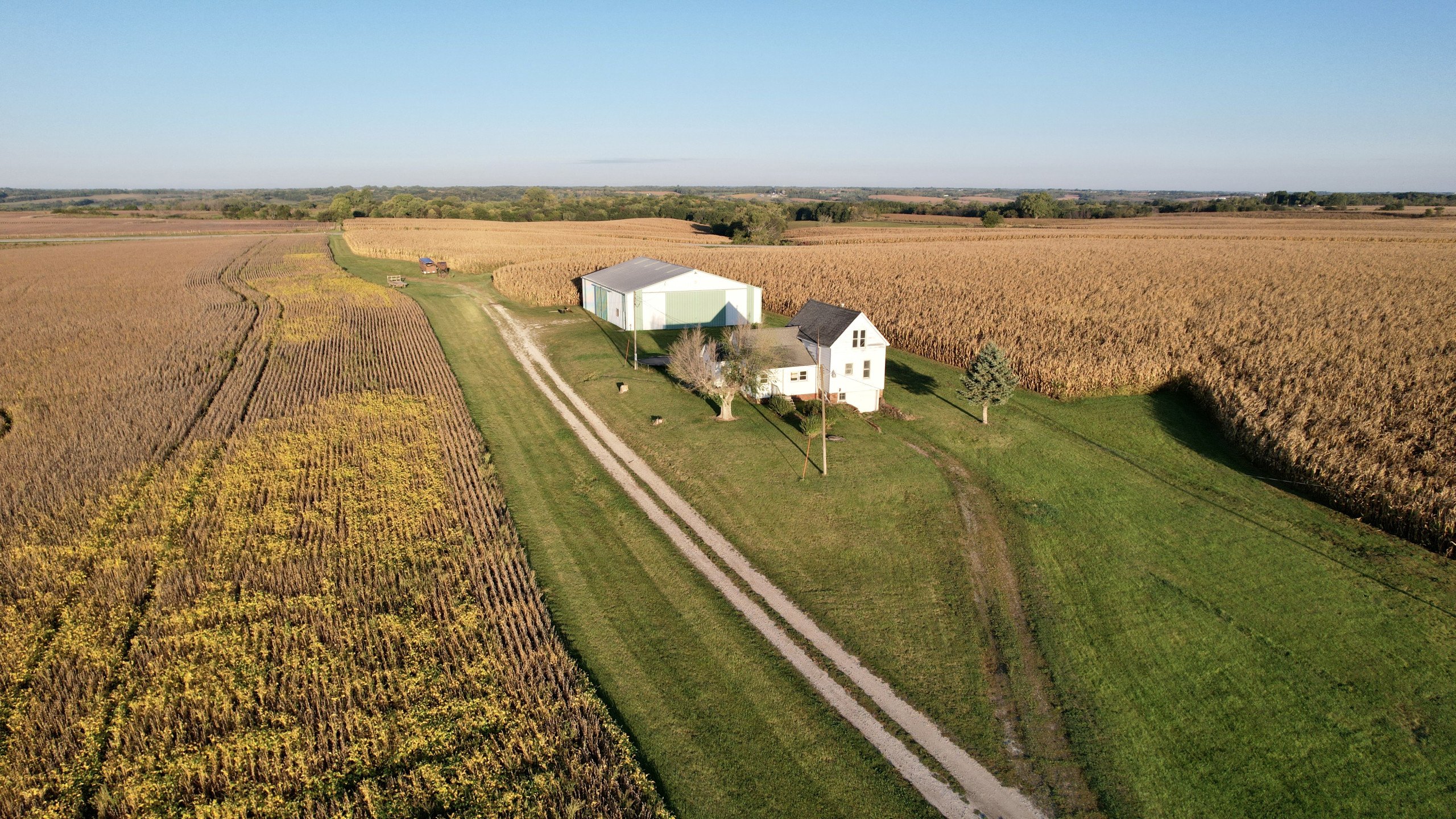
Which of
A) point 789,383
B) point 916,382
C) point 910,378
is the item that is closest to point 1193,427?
point 916,382

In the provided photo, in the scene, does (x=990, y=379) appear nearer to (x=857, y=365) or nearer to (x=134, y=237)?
(x=857, y=365)

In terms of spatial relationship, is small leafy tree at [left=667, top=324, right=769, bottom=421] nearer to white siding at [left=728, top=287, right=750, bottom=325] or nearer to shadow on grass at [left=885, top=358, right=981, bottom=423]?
shadow on grass at [left=885, top=358, right=981, bottom=423]

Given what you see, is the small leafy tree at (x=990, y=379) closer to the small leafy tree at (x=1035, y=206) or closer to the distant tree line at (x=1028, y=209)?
the distant tree line at (x=1028, y=209)

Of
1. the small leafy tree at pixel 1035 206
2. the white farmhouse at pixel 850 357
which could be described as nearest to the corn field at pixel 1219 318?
the white farmhouse at pixel 850 357

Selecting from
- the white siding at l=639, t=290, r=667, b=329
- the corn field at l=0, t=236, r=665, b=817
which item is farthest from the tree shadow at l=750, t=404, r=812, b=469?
the white siding at l=639, t=290, r=667, b=329

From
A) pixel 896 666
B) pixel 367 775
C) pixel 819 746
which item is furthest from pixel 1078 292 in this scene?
pixel 367 775

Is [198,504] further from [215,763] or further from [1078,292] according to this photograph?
[1078,292]
